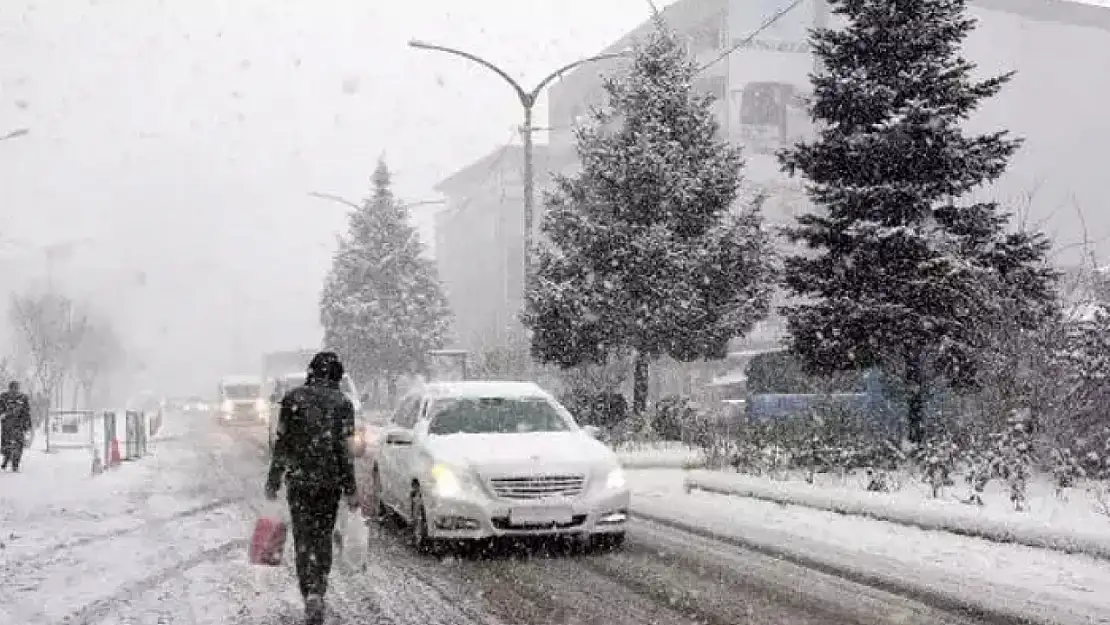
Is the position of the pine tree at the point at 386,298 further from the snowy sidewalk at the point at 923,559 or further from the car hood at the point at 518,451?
the car hood at the point at 518,451

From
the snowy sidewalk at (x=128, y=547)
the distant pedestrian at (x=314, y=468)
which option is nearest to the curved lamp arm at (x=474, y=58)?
the snowy sidewalk at (x=128, y=547)

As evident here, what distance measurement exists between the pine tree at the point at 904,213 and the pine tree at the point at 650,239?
753 centimetres

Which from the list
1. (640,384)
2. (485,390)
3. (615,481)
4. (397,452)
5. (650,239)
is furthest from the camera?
(640,384)

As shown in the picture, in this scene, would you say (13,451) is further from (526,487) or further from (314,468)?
(314,468)

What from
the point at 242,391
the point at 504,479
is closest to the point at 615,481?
the point at 504,479

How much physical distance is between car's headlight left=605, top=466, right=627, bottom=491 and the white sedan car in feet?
0.04

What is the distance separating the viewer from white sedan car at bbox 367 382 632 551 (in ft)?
32.7

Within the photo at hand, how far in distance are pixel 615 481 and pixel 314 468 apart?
3.70 meters

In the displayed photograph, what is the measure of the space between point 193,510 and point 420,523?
5435 millimetres

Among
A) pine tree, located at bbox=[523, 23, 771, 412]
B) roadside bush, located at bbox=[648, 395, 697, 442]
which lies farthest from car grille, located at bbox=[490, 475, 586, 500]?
pine tree, located at bbox=[523, 23, 771, 412]

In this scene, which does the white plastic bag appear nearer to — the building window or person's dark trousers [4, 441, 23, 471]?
person's dark trousers [4, 441, 23, 471]

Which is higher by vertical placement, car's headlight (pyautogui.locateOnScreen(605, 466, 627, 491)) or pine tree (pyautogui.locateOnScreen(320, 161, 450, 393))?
pine tree (pyautogui.locateOnScreen(320, 161, 450, 393))

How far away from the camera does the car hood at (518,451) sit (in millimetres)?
10102

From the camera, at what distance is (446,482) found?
10.1 m
